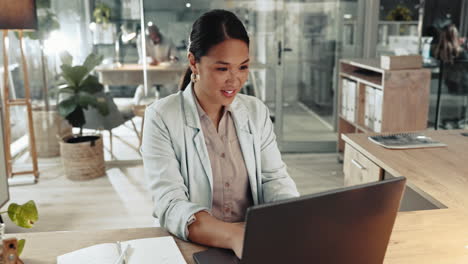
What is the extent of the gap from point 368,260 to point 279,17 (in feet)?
13.2

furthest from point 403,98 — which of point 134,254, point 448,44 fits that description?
point 134,254

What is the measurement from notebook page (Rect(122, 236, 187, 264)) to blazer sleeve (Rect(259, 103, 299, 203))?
1.43ft

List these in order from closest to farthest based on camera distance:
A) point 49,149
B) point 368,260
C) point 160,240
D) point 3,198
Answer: point 368,260
point 160,240
point 3,198
point 49,149

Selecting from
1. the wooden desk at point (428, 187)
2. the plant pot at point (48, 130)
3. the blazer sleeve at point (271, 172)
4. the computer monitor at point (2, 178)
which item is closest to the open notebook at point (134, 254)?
the blazer sleeve at point (271, 172)

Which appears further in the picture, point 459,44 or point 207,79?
point 459,44

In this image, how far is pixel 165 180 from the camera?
4.76 feet

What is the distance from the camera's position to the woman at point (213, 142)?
58.3 inches

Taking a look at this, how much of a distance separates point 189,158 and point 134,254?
1.36ft

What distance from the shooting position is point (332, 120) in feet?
16.8

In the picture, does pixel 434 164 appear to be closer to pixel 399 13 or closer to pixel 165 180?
pixel 165 180

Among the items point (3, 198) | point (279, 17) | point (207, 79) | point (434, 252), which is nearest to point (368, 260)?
point (434, 252)

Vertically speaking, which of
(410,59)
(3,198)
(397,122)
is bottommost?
(3,198)

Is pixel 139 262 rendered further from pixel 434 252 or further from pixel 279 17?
pixel 279 17

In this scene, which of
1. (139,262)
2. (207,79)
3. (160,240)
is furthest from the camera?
(207,79)
